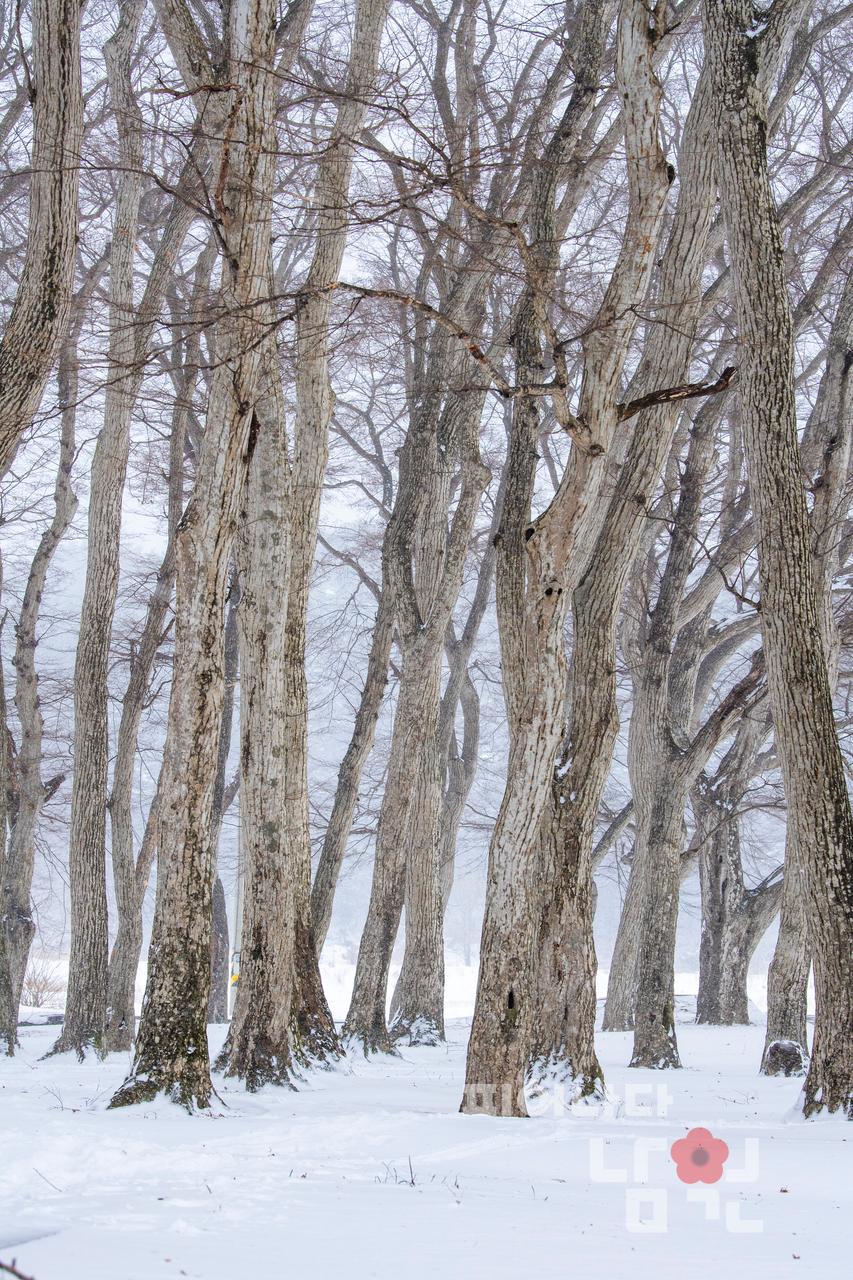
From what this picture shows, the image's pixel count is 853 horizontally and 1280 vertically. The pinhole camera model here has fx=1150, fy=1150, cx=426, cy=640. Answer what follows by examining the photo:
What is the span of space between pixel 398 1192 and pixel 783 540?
4.76 m

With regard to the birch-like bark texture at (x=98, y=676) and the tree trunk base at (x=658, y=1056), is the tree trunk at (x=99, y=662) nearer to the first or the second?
the birch-like bark texture at (x=98, y=676)

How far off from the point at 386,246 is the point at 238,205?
11600 millimetres

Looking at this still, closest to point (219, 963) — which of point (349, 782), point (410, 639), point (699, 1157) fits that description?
point (349, 782)

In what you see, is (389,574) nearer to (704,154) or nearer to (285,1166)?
(704,154)

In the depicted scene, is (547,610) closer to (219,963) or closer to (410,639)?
(410,639)

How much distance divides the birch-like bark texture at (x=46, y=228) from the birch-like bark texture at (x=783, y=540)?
4.11 metres

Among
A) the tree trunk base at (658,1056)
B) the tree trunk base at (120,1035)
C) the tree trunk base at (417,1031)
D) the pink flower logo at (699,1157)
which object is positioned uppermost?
the pink flower logo at (699,1157)

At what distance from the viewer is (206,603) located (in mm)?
6145

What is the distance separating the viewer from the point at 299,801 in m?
8.73

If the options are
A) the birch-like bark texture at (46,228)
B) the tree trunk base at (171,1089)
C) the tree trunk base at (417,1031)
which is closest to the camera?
the tree trunk base at (171,1089)

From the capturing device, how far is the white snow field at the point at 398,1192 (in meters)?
3.11

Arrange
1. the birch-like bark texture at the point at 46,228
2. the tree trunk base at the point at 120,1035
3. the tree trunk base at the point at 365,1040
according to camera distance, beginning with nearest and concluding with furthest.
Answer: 1. the birch-like bark texture at the point at 46,228
2. the tree trunk base at the point at 365,1040
3. the tree trunk base at the point at 120,1035

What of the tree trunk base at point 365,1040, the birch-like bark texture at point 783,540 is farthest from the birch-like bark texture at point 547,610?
the tree trunk base at point 365,1040

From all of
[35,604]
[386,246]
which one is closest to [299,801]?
[35,604]
